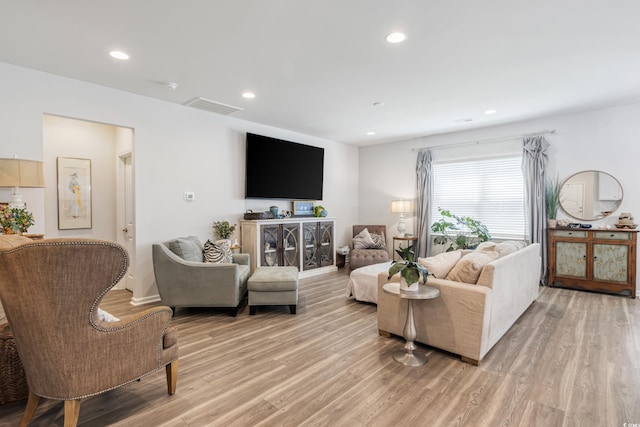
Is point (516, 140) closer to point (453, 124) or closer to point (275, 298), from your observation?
point (453, 124)

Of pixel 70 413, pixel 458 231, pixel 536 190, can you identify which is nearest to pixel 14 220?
pixel 70 413

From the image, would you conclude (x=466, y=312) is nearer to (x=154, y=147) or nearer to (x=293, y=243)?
(x=293, y=243)

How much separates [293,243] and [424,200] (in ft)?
8.79

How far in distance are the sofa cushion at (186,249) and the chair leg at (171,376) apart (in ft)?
6.23

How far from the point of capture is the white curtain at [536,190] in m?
5.04

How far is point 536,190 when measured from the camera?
5090mm

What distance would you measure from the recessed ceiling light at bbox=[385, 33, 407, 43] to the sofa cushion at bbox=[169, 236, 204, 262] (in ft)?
10.2

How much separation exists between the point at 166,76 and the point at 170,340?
2692 millimetres

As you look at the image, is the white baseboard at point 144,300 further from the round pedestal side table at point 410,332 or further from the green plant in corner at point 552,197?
the green plant in corner at point 552,197

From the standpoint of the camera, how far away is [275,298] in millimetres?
3730

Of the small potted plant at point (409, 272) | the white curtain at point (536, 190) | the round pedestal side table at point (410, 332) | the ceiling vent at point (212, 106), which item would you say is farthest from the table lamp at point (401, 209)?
the small potted plant at point (409, 272)

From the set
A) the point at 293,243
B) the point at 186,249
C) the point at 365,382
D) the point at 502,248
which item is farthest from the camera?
the point at 293,243

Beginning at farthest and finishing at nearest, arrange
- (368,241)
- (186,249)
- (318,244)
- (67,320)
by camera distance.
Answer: (368,241) → (318,244) → (186,249) → (67,320)

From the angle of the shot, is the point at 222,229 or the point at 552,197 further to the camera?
the point at 552,197
